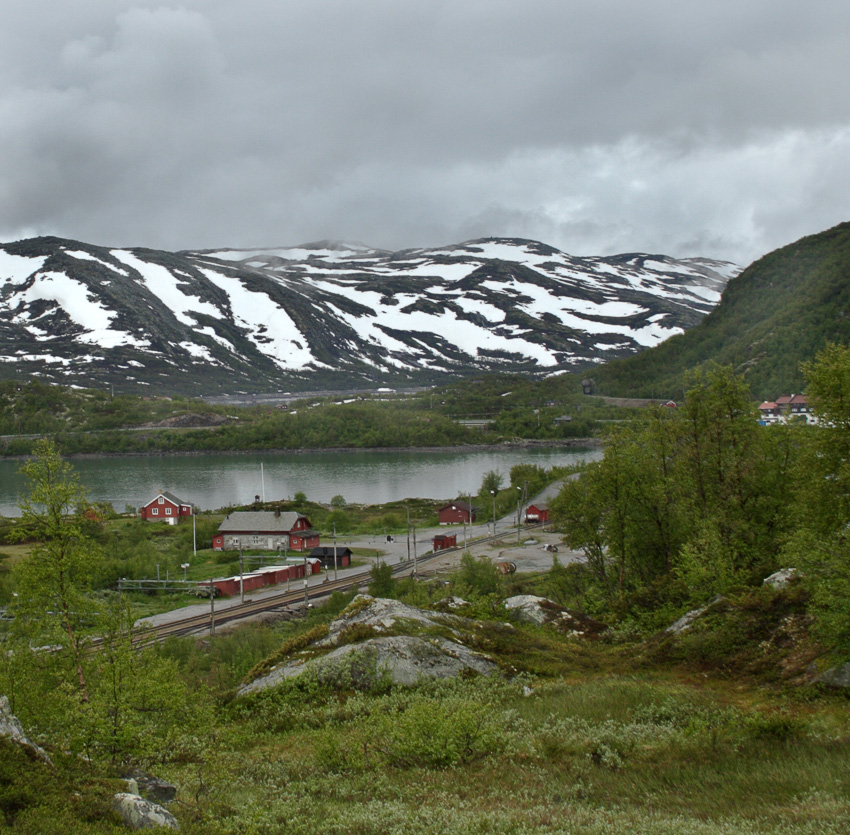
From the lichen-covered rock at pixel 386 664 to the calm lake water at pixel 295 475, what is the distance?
156 feet

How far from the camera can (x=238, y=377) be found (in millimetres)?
160375

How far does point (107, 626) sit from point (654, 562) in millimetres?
13291

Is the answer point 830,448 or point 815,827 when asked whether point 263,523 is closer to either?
point 830,448

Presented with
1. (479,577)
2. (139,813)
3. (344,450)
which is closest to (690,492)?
(479,577)

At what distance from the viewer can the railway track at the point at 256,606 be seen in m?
24.4

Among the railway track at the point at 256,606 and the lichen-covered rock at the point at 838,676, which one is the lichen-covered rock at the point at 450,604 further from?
the railway track at the point at 256,606

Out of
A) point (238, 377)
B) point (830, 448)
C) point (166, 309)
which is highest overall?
point (166, 309)

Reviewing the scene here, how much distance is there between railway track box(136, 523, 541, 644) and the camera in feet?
80.2

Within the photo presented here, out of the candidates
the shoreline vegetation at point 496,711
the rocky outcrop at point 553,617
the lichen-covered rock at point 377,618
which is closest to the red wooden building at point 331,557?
the rocky outcrop at point 553,617

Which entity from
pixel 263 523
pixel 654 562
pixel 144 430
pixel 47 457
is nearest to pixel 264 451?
pixel 144 430

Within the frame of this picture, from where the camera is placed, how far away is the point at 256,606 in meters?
28.6

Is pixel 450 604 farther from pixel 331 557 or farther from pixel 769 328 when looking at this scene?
pixel 769 328

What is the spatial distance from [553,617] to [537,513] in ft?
121

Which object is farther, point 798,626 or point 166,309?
point 166,309
